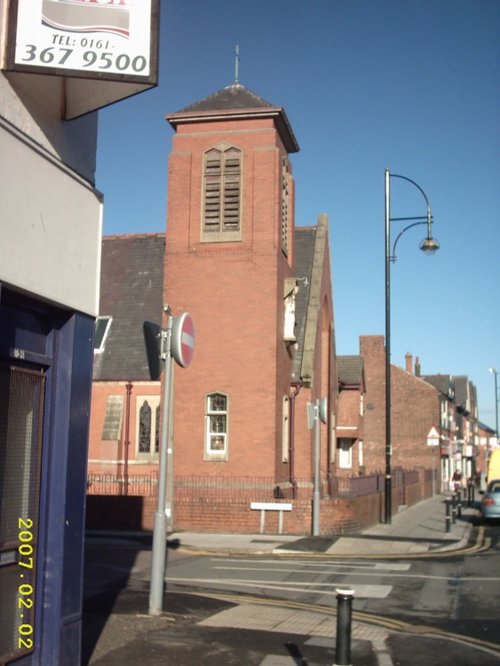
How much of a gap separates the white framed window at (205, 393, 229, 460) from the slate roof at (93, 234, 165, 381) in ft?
12.5

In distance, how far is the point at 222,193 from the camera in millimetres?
25688

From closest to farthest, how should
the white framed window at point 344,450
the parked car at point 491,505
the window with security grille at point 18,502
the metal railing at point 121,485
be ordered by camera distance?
the window with security grille at point 18,502 < the parked car at point 491,505 < the metal railing at point 121,485 < the white framed window at point 344,450

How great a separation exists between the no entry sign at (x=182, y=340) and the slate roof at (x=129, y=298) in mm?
17922

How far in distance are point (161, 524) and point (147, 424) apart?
18895 mm

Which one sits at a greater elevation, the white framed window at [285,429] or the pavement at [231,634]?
the white framed window at [285,429]

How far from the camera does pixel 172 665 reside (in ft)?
24.7

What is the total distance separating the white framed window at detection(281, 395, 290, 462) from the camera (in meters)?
25.8

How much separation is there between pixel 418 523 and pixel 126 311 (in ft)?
42.1

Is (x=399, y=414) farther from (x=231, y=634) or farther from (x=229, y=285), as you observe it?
(x=231, y=634)

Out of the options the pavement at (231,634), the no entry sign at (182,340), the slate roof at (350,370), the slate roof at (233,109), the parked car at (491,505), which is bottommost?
the pavement at (231,634)

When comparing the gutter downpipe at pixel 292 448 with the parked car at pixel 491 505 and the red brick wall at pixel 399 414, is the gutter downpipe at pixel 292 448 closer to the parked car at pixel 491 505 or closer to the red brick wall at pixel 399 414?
the parked car at pixel 491 505

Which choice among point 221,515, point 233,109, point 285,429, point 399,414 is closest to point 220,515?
point 221,515

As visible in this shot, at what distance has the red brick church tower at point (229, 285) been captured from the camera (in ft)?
80.2

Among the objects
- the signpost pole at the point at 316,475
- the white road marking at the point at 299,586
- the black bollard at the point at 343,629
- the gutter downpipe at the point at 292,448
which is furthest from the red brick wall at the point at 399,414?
the black bollard at the point at 343,629
